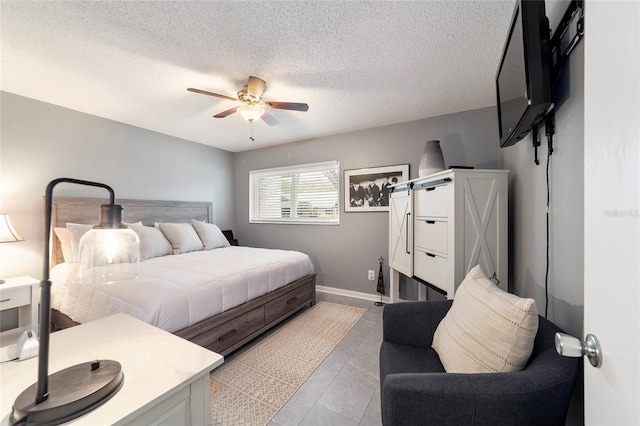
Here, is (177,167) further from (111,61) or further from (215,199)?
(111,61)

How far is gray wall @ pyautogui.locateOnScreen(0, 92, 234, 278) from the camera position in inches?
98.1

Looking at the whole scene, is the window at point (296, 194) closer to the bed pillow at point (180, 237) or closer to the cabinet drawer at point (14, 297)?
the bed pillow at point (180, 237)

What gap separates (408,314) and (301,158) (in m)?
3.06

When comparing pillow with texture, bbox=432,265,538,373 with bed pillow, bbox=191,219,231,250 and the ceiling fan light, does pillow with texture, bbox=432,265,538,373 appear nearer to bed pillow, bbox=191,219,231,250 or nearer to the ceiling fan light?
the ceiling fan light

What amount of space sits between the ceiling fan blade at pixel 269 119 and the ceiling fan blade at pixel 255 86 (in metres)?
0.68

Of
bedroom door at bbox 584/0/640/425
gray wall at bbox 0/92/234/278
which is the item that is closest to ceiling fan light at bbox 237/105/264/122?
gray wall at bbox 0/92/234/278

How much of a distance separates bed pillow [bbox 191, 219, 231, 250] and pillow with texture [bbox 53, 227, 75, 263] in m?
1.33

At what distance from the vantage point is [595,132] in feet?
2.01

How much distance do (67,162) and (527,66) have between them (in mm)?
4106

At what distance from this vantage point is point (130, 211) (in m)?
3.33

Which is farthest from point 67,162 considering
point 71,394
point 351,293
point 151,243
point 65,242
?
point 351,293

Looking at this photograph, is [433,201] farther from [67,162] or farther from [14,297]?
[67,162]

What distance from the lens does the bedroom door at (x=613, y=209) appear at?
48 cm

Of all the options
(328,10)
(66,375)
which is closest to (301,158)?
(328,10)
